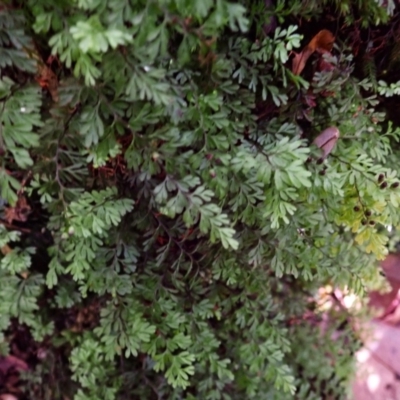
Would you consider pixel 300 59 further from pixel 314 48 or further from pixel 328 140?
pixel 328 140

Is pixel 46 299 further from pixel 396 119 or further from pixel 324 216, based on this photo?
pixel 396 119

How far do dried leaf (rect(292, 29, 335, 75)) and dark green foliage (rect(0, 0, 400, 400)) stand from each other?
0.09 feet

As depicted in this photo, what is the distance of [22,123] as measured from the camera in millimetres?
627

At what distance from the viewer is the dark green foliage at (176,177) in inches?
23.5

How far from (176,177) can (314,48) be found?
32 centimetres

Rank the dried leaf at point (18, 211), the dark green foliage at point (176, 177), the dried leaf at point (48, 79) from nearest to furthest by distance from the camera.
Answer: the dark green foliage at point (176, 177)
the dried leaf at point (48, 79)
the dried leaf at point (18, 211)

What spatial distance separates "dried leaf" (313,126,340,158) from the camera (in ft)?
2.52

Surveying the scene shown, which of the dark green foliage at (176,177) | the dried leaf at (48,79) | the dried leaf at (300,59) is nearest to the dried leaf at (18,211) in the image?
the dark green foliage at (176,177)

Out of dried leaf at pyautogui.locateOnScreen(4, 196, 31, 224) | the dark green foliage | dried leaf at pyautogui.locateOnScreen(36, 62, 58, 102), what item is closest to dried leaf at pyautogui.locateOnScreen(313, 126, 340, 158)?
the dark green foliage

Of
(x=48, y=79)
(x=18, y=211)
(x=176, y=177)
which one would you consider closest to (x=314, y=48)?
(x=176, y=177)

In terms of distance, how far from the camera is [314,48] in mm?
766

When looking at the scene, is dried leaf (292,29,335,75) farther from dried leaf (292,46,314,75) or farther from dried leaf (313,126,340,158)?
dried leaf (313,126,340,158)

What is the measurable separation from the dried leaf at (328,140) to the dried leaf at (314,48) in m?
0.11

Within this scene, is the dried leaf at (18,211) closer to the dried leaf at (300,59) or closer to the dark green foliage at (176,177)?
the dark green foliage at (176,177)
